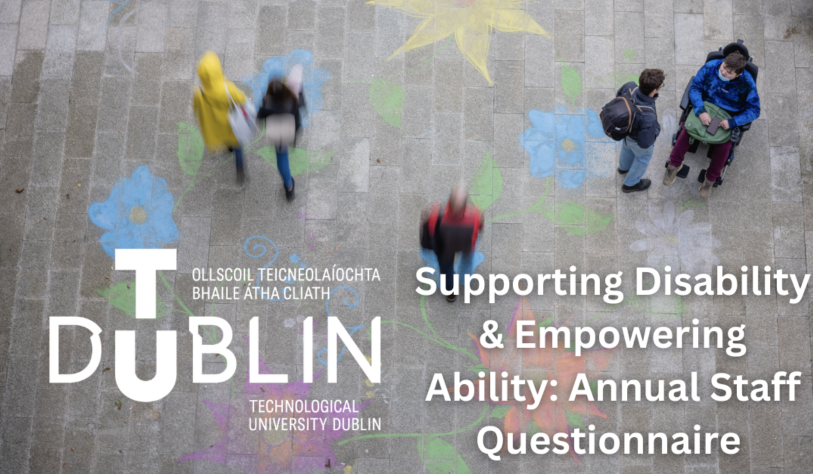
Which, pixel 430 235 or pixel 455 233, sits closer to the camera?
pixel 455 233

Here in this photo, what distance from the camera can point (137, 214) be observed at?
20.1ft

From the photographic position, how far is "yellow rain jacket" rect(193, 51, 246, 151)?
5035mm

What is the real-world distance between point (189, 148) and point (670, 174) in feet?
15.4

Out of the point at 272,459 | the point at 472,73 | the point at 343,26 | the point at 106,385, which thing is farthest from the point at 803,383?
the point at 106,385

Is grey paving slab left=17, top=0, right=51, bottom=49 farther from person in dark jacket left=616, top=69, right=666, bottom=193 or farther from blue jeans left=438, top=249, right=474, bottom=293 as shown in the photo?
person in dark jacket left=616, top=69, right=666, bottom=193

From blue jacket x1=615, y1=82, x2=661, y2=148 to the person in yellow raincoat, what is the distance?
3.24 metres

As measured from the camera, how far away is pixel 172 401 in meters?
5.82

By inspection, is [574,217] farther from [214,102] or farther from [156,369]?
[156,369]

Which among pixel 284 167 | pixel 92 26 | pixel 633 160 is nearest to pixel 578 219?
pixel 633 160

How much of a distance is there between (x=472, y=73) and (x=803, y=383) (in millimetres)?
4286

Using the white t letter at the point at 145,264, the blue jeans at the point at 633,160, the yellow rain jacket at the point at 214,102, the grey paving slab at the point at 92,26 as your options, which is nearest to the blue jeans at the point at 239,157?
the yellow rain jacket at the point at 214,102

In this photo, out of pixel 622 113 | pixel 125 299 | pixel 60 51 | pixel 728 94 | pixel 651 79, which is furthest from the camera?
pixel 60 51

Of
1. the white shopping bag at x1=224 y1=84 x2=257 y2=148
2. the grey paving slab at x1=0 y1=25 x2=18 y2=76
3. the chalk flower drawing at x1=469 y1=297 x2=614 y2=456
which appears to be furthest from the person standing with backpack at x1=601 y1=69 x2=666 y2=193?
the grey paving slab at x1=0 y1=25 x2=18 y2=76

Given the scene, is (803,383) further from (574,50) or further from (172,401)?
(172,401)
